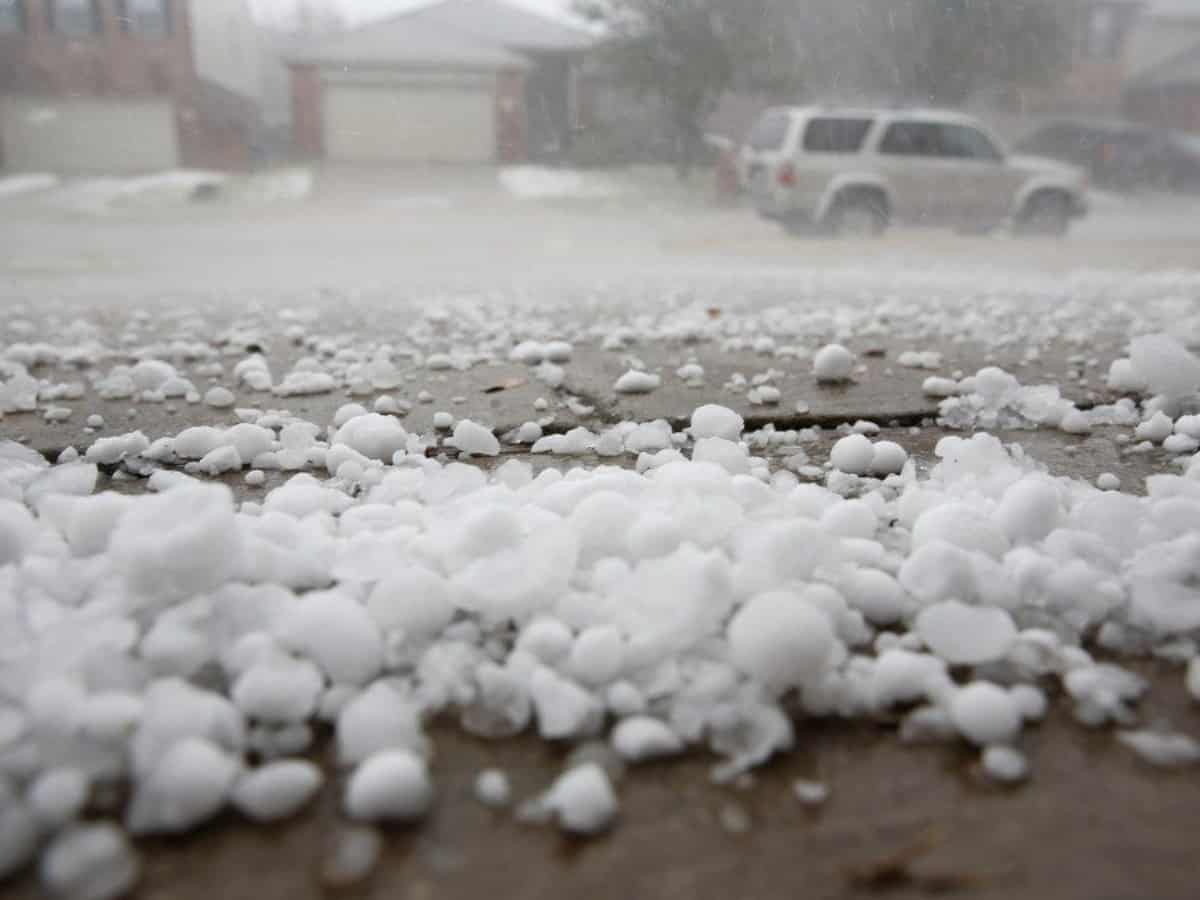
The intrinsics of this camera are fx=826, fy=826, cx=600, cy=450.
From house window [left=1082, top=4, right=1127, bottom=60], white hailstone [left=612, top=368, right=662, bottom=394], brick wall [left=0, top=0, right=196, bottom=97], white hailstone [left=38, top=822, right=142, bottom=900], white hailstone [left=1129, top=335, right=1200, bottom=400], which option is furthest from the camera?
house window [left=1082, top=4, right=1127, bottom=60]

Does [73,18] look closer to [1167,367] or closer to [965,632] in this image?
[1167,367]

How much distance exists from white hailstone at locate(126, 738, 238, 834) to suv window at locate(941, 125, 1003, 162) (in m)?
6.32

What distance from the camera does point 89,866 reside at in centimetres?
47

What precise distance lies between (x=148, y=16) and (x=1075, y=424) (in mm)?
5892

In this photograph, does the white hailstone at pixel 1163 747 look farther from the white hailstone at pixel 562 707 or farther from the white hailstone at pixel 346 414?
the white hailstone at pixel 346 414

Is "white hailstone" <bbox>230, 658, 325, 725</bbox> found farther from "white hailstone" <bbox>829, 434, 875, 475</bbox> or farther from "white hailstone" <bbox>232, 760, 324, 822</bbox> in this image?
"white hailstone" <bbox>829, 434, 875, 475</bbox>

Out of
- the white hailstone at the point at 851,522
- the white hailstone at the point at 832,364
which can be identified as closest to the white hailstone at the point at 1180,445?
the white hailstone at the point at 832,364

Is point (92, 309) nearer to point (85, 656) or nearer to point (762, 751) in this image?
point (85, 656)

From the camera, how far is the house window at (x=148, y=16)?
504 centimetres

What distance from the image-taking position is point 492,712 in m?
0.62

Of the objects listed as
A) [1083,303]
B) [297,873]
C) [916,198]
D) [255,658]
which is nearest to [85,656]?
[255,658]

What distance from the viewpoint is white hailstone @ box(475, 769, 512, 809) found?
539 millimetres

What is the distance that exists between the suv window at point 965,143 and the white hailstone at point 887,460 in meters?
5.47

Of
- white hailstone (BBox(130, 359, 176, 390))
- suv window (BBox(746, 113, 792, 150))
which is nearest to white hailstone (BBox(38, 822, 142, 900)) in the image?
white hailstone (BBox(130, 359, 176, 390))
